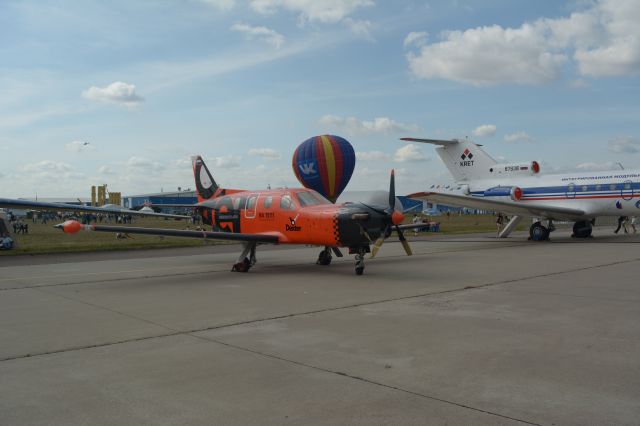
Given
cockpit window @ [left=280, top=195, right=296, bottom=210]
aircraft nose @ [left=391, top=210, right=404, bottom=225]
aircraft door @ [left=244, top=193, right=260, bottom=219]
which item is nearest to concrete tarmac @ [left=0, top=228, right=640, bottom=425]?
aircraft nose @ [left=391, top=210, right=404, bottom=225]

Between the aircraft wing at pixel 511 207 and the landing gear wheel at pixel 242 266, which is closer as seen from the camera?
the landing gear wheel at pixel 242 266

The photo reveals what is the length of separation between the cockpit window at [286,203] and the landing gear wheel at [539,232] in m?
16.7

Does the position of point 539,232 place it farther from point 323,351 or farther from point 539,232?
point 323,351

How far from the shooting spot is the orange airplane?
12.1 meters

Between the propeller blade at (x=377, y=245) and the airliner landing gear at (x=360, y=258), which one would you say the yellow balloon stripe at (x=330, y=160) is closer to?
the airliner landing gear at (x=360, y=258)

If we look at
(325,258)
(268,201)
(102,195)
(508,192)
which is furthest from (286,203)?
(102,195)

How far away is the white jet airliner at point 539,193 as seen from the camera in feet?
81.1

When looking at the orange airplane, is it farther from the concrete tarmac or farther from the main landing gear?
the main landing gear

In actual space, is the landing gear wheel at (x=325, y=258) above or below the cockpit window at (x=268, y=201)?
below

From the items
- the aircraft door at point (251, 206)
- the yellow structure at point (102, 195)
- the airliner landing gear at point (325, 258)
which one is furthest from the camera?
the yellow structure at point (102, 195)

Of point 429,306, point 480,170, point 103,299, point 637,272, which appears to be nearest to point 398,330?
point 429,306

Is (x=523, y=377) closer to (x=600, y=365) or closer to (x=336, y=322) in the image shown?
(x=600, y=365)

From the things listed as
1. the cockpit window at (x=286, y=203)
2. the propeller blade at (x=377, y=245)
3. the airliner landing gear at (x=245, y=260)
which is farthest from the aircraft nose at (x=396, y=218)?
the airliner landing gear at (x=245, y=260)

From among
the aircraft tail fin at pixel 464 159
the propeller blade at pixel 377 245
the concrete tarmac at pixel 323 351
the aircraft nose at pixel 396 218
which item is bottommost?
the concrete tarmac at pixel 323 351
